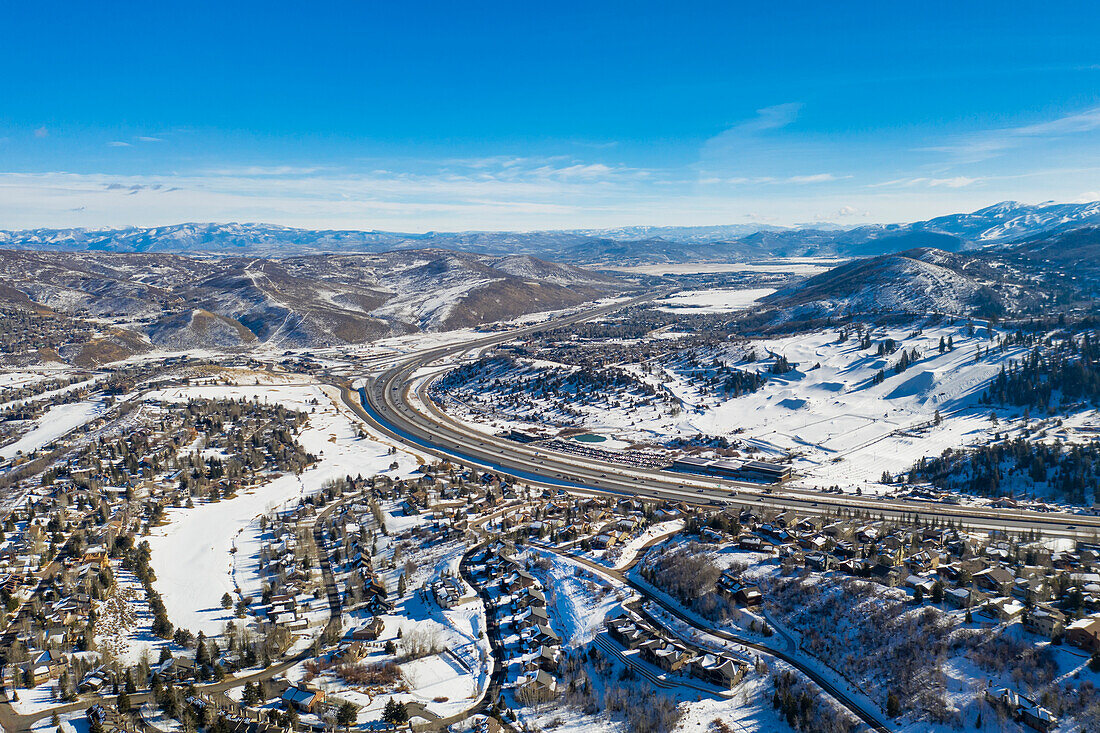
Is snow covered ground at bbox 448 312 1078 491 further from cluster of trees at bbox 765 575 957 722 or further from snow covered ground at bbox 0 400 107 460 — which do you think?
snow covered ground at bbox 0 400 107 460

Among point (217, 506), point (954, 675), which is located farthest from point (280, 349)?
point (954, 675)

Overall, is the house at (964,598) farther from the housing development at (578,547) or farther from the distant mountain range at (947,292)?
the distant mountain range at (947,292)

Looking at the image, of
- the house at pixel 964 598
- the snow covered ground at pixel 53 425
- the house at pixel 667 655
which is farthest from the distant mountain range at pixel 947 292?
the snow covered ground at pixel 53 425

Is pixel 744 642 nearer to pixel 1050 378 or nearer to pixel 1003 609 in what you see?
pixel 1003 609

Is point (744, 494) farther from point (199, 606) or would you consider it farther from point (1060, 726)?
point (199, 606)

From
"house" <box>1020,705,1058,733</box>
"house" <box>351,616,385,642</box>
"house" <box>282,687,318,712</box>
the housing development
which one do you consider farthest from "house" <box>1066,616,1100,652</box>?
"house" <box>282,687,318,712</box>

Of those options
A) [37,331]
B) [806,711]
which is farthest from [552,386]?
[37,331]
